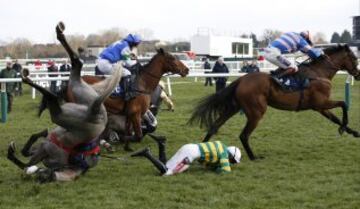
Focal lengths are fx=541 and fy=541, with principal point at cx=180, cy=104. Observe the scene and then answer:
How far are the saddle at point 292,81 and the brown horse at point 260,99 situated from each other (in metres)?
0.06

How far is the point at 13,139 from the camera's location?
1055 cm

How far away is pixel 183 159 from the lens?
681 centimetres

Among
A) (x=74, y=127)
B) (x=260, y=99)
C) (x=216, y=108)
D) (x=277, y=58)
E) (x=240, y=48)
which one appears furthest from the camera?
(x=240, y=48)

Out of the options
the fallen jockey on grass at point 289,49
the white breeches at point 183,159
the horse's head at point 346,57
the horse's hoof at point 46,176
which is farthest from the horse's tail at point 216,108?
the horse's hoof at point 46,176

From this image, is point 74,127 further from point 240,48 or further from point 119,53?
point 240,48

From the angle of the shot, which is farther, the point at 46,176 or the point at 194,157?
the point at 194,157

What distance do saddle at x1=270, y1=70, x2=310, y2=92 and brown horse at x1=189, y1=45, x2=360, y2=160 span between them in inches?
2.2

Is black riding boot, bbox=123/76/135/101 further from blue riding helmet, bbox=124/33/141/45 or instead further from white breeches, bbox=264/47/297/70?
white breeches, bbox=264/47/297/70

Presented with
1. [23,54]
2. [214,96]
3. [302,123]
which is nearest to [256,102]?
[214,96]

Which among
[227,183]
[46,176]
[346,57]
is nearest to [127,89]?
[46,176]

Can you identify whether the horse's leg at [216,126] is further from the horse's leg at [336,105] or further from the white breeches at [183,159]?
the white breeches at [183,159]

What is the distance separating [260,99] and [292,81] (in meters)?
0.73

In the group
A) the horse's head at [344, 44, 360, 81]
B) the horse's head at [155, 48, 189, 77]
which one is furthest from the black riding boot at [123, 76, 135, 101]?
the horse's head at [344, 44, 360, 81]

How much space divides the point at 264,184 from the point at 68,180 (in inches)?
92.1
